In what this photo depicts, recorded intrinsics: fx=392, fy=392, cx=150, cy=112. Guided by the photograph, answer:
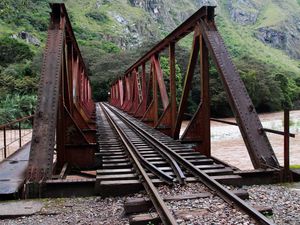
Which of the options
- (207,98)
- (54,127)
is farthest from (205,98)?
(54,127)

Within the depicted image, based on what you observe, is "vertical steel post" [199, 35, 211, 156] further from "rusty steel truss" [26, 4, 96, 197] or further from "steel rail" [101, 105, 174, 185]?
"rusty steel truss" [26, 4, 96, 197]

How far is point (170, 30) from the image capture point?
155 metres

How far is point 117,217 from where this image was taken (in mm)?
4711

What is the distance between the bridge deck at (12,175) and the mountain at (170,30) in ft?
86.0

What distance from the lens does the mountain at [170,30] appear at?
2035 inches

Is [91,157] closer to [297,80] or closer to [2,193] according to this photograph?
[2,193]

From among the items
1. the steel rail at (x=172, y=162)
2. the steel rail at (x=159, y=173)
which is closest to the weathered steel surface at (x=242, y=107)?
the steel rail at (x=172, y=162)

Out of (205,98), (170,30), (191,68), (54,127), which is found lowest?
(54,127)

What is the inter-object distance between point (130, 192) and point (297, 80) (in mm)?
69725

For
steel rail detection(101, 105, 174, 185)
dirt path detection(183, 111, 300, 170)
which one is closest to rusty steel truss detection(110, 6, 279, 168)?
steel rail detection(101, 105, 174, 185)

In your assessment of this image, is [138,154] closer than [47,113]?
No

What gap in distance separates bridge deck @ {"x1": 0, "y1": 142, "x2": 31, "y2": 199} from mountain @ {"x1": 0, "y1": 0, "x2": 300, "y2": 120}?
26.2 metres

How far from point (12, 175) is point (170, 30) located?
152604mm

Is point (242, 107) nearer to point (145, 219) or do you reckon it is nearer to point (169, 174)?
point (169, 174)
